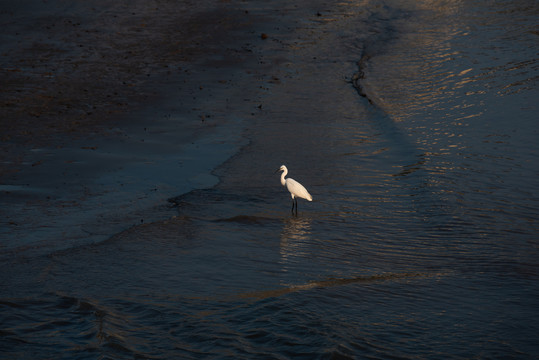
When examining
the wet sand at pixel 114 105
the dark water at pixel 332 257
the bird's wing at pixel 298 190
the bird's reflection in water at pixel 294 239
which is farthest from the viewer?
the wet sand at pixel 114 105

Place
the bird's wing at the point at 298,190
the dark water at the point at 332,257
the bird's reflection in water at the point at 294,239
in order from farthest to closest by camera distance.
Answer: the bird's wing at the point at 298,190
the bird's reflection in water at the point at 294,239
the dark water at the point at 332,257

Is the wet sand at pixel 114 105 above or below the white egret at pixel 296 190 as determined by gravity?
above

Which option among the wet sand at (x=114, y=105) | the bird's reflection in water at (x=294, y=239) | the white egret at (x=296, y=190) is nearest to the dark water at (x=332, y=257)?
the bird's reflection in water at (x=294, y=239)

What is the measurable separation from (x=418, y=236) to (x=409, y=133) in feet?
17.7

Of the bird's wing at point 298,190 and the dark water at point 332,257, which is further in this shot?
the bird's wing at point 298,190

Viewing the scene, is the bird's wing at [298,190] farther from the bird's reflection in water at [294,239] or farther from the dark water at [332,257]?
the bird's reflection in water at [294,239]

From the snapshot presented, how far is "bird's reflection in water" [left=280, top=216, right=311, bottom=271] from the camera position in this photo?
8.36 meters

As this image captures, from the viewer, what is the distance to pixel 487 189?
10516 mm

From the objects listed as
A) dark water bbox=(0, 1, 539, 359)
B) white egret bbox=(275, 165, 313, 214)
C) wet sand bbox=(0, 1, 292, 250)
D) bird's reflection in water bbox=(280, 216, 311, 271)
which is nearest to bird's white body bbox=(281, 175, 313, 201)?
white egret bbox=(275, 165, 313, 214)

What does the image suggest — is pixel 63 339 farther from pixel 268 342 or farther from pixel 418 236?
pixel 418 236

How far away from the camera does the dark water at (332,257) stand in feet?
21.2

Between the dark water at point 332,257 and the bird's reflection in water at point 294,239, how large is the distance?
0.09 feet

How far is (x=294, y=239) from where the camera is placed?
891 centimetres

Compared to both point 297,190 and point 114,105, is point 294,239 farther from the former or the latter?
point 114,105
